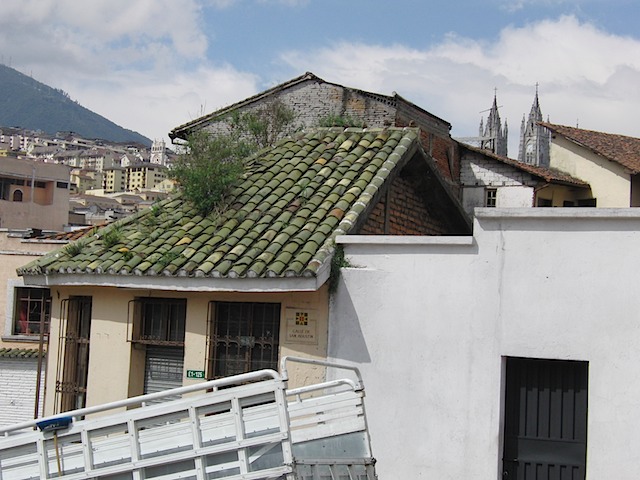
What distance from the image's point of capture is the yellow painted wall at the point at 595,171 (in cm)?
3198

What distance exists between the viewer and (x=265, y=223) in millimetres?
11812

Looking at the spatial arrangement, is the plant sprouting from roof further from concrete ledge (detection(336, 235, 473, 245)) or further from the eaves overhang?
concrete ledge (detection(336, 235, 473, 245))

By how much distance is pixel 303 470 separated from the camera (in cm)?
731

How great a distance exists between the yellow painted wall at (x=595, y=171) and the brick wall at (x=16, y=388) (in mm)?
20832

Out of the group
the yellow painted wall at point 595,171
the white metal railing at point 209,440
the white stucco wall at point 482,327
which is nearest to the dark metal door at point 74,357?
the white stucco wall at point 482,327

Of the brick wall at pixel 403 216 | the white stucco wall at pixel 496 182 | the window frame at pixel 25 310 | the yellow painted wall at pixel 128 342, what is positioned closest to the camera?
the yellow painted wall at pixel 128 342

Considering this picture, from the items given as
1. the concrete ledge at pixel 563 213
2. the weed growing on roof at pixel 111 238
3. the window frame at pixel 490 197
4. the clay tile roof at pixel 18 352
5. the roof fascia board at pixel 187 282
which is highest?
the window frame at pixel 490 197

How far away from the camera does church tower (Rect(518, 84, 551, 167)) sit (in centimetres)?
7997

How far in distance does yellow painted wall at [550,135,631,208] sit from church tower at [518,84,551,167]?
1455 inches

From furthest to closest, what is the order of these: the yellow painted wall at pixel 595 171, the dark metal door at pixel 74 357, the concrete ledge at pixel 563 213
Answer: the yellow painted wall at pixel 595 171
the dark metal door at pixel 74 357
the concrete ledge at pixel 563 213

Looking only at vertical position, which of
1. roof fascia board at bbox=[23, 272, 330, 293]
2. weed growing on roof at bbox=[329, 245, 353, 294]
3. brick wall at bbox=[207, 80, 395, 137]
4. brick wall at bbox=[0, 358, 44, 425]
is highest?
brick wall at bbox=[207, 80, 395, 137]

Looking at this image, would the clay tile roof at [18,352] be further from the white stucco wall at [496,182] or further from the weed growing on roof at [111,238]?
the white stucco wall at [496,182]

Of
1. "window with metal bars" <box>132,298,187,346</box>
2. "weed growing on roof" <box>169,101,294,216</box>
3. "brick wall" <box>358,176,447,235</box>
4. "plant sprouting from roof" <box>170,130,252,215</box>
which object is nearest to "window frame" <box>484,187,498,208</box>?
"brick wall" <box>358,176,447,235</box>

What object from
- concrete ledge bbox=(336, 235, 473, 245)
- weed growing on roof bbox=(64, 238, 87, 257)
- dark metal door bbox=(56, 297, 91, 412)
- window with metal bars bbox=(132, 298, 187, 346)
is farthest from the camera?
dark metal door bbox=(56, 297, 91, 412)
